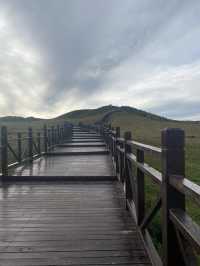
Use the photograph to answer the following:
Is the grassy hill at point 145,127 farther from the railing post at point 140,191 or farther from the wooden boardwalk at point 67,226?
the railing post at point 140,191

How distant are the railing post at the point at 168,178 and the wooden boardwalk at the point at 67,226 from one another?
3.10ft

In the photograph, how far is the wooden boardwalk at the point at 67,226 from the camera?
11.9ft

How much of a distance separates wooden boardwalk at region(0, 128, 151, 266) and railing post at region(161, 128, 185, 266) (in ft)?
3.10

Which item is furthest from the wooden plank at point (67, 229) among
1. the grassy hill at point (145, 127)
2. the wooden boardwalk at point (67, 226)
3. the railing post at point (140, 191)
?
the grassy hill at point (145, 127)

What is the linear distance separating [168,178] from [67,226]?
2.43 meters

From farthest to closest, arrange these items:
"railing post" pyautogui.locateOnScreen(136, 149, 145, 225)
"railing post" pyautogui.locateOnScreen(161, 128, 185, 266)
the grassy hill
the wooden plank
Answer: the grassy hill < "railing post" pyautogui.locateOnScreen(136, 149, 145, 225) < the wooden plank < "railing post" pyautogui.locateOnScreen(161, 128, 185, 266)

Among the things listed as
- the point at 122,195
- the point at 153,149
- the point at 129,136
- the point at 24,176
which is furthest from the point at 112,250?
the point at 24,176

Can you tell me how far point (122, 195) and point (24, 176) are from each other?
2836 mm

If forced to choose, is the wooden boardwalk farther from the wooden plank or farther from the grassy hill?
the grassy hill

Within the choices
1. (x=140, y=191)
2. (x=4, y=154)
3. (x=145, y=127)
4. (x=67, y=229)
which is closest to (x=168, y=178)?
(x=140, y=191)

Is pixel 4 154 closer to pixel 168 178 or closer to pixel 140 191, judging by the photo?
pixel 140 191

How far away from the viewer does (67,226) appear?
4.70 m

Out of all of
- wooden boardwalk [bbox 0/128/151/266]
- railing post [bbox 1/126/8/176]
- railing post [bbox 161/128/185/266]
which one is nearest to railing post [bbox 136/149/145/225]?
wooden boardwalk [bbox 0/128/151/266]

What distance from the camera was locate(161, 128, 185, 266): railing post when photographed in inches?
100
